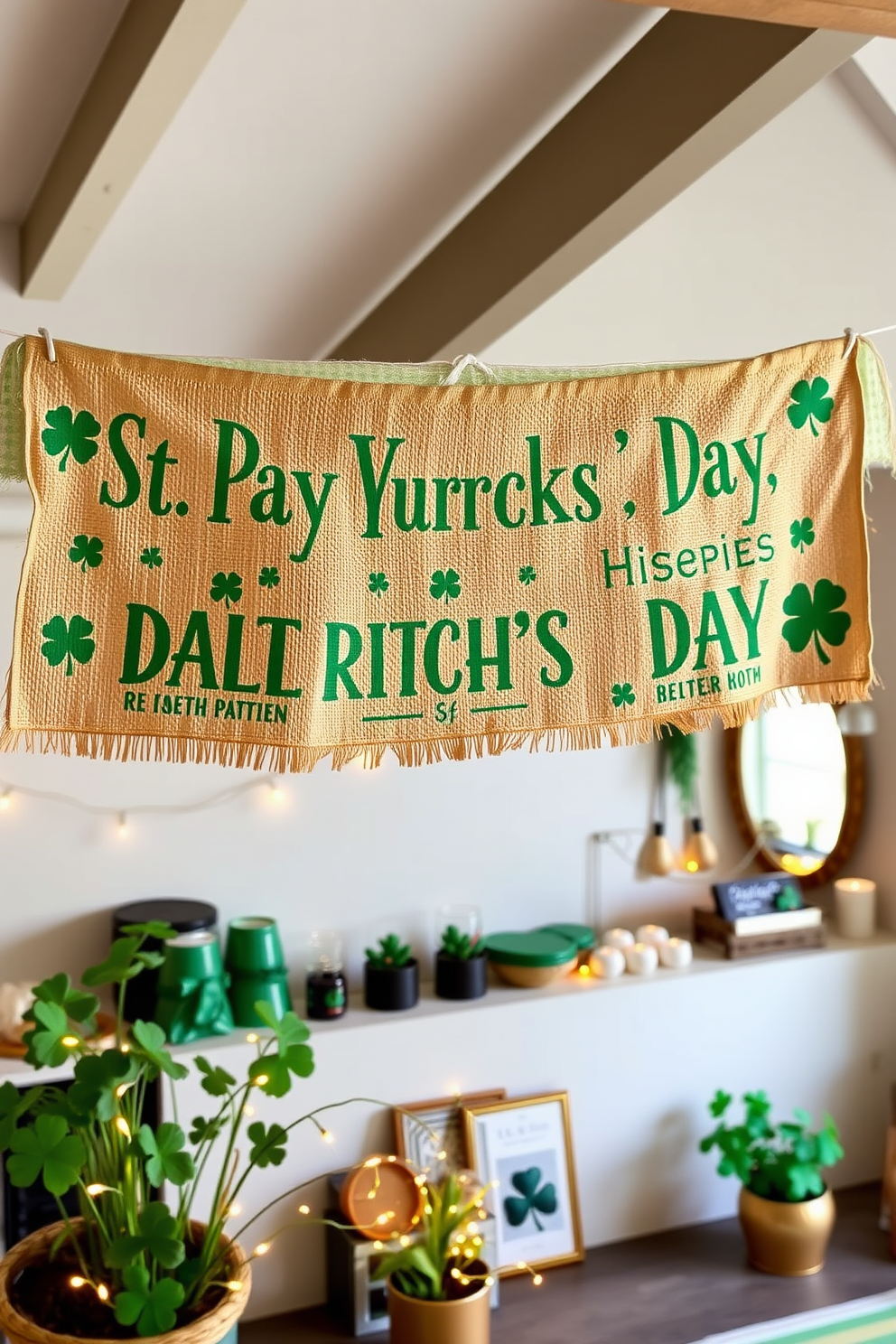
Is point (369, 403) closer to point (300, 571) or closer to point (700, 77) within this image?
point (300, 571)

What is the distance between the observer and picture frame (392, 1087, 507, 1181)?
3.24 m

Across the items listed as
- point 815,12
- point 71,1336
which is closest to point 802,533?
point 815,12

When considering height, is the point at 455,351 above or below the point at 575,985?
above

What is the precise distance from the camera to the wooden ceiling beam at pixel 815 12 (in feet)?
4.17

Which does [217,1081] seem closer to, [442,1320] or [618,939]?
[442,1320]

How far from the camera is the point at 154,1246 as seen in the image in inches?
62.5

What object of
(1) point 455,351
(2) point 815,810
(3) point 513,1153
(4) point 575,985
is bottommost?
(3) point 513,1153

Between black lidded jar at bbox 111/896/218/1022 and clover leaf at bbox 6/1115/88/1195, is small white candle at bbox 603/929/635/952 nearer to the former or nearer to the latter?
black lidded jar at bbox 111/896/218/1022

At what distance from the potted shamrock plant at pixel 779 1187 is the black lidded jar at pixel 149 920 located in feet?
4.81

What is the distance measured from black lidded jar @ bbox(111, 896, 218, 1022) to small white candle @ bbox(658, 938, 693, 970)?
4.20 feet

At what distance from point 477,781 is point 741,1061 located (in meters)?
1.09

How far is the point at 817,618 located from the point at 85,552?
1014 millimetres

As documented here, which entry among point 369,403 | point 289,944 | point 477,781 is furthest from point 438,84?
point 289,944

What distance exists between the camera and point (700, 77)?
188 cm
